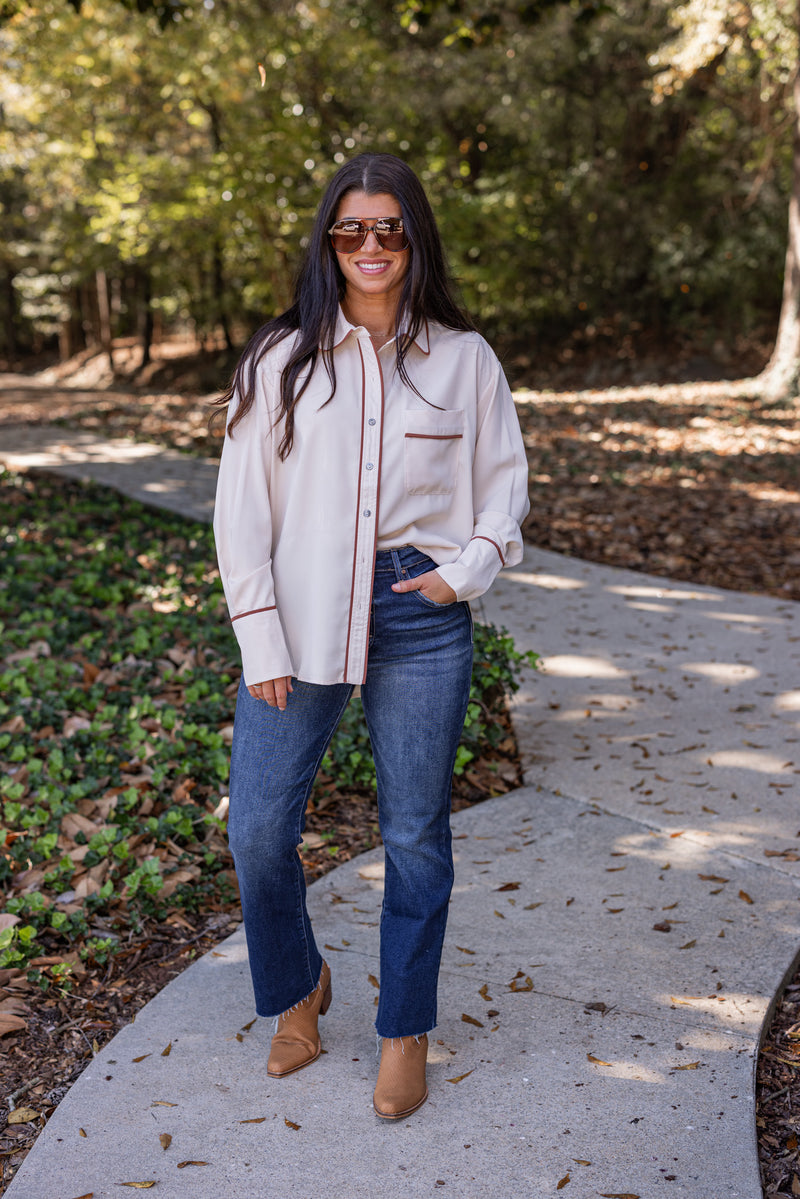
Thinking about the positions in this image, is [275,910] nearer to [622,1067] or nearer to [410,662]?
[410,662]

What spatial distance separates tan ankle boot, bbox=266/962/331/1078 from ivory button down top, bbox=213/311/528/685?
92cm

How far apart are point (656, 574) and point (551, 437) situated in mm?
4917

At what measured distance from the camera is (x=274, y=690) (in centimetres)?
229

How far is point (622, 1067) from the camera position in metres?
2.55

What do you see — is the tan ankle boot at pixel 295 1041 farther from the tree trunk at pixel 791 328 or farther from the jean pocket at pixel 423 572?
the tree trunk at pixel 791 328

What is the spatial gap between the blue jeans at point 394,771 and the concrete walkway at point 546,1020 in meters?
0.31

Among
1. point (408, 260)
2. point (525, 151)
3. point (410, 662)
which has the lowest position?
point (410, 662)

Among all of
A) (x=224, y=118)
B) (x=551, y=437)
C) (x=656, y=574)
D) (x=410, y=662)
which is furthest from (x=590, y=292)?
(x=410, y=662)

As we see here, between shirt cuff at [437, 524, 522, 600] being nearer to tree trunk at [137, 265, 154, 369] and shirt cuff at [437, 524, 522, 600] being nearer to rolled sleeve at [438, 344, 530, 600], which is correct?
rolled sleeve at [438, 344, 530, 600]

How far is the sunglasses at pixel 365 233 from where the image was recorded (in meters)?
2.27

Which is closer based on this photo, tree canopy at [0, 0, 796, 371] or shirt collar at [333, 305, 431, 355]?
shirt collar at [333, 305, 431, 355]

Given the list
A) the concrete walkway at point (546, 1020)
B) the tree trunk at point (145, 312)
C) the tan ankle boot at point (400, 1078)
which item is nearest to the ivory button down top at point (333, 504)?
the tan ankle boot at point (400, 1078)

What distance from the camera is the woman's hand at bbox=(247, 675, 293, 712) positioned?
2.28 metres

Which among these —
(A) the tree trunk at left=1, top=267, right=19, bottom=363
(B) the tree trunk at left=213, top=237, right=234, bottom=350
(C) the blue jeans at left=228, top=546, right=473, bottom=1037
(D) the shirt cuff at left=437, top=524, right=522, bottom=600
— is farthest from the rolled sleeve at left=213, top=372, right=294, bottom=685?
(A) the tree trunk at left=1, top=267, right=19, bottom=363
